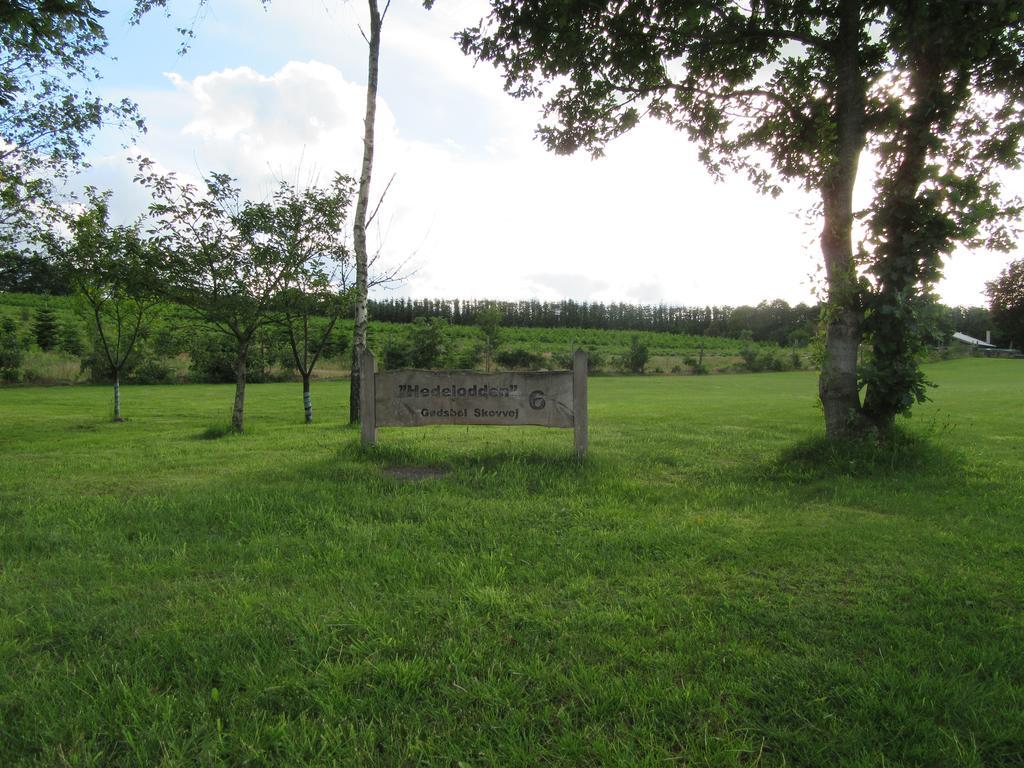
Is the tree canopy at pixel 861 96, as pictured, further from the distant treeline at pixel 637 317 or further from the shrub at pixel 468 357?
the distant treeline at pixel 637 317

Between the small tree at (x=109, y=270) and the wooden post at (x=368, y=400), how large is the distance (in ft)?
19.5

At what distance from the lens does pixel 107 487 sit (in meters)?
6.21

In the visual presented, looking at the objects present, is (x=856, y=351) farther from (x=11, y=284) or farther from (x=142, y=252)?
(x=11, y=284)

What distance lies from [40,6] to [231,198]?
6719 mm

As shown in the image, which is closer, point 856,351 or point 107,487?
point 107,487

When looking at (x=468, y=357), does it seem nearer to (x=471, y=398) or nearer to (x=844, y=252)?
(x=471, y=398)

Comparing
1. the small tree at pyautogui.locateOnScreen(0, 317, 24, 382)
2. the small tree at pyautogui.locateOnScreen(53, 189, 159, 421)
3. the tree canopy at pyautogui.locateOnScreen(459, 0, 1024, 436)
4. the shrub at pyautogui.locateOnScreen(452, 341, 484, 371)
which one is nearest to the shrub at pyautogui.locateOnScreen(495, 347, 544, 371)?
the shrub at pyautogui.locateOnScreen(452, 341, 484, 371)

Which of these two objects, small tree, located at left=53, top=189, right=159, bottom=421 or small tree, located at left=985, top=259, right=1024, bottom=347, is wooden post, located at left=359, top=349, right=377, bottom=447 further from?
small tree, located at left=985, top=259, right=1024, bottom=347

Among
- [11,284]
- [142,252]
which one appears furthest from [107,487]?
[11,284]

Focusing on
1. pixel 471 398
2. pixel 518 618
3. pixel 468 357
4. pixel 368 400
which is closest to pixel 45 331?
pixel 468 357

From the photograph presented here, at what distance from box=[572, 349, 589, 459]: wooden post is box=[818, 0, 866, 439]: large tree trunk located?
9.66 feet

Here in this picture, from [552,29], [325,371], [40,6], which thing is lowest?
[325,371]

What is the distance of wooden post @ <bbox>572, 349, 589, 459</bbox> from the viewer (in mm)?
7113

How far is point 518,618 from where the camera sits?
10.2 ft
